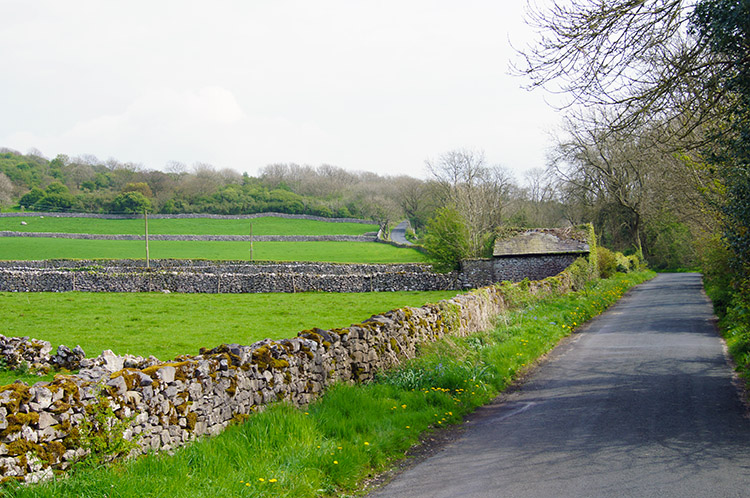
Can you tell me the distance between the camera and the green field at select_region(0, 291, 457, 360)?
638 inches

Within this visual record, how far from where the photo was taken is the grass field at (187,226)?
265 feet

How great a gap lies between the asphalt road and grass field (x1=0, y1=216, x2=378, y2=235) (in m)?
77.7

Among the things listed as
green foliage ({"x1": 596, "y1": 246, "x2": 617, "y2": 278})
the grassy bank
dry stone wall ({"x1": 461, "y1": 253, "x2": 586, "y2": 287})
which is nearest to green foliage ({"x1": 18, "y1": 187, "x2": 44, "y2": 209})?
dry stone wall ({"x1": 461, "y1": 253, "x2": 586, "y2": 287})

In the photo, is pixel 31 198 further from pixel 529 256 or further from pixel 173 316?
pixel 529 256

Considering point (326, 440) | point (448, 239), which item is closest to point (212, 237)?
point (448, 239)

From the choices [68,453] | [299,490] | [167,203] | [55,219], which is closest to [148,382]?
[68,453]

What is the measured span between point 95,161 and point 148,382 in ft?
552

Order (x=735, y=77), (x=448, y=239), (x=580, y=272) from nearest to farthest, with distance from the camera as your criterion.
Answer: (x=735, y=77), (x=580, y=272), (x=448, y=239)

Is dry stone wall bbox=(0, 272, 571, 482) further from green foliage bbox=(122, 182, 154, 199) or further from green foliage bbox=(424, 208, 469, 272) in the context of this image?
green foliage bbox=(122, 182, 154, 199)

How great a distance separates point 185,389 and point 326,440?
5.42 ft

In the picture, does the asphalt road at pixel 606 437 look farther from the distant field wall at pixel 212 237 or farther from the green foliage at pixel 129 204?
the green foliage at pixel 129 204

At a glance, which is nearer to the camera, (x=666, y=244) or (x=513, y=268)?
(x=513, y=268)

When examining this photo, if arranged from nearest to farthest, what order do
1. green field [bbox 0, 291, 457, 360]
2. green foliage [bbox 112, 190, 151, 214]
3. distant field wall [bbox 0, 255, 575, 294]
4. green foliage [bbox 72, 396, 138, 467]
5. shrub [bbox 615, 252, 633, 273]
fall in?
green foliage [bbox 72, 396, 138, 467] < green field [bbox 0, 291, 457, 360] < distant field wall [bbox 0, 255, 575, 294] < shrub [bbox 615, 252, 633, 273] < green foliage [bbox 112, 190, 151, 214]

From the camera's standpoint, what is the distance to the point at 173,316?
22.3m
